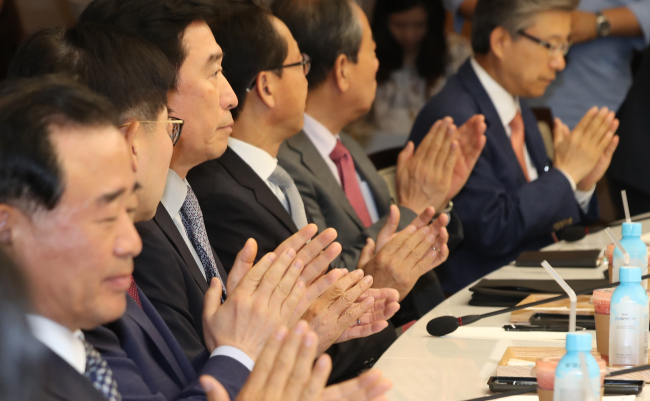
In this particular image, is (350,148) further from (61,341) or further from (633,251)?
(61,341)

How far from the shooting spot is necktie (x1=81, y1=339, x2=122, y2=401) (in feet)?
3.21

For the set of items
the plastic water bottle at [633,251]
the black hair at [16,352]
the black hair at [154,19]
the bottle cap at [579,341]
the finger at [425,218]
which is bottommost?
the finger at [425,218]

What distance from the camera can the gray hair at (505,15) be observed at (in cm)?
295

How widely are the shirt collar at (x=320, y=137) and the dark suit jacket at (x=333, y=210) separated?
0.07 m

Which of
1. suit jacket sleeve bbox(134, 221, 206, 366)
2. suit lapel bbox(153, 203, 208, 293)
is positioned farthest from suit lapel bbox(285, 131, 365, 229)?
suit jacket sleeve bbox(134, 221, 206, 366)

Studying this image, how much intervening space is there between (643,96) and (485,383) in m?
2.27

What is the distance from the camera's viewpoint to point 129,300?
125 centimetres

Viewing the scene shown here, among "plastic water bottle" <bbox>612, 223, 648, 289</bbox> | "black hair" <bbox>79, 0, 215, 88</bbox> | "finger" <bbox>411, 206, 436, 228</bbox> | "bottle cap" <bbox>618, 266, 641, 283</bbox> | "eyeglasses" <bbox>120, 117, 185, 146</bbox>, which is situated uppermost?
"black hair" <bbox>79, 0, 215, 88</bbox>

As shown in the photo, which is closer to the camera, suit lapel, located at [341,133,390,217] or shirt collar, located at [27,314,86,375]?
shirt collar, located at [27,314,86,375]

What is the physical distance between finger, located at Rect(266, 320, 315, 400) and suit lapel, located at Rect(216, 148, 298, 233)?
1.01m

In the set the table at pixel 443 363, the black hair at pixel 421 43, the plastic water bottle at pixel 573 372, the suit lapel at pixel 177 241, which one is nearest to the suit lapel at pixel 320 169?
the table at pixel 443 363

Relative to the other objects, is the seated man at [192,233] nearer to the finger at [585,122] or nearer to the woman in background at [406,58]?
the finger at [585,122]

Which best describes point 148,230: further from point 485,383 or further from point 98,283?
point 485,383

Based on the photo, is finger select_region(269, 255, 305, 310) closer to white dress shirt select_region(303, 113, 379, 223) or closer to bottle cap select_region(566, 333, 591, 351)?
bottle cap select_region(566, 333, 591, 351)
